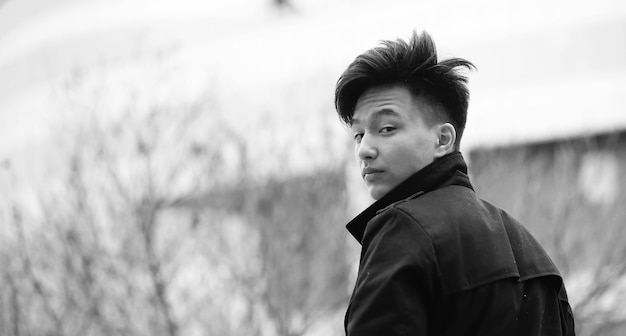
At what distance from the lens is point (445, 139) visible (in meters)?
2.70

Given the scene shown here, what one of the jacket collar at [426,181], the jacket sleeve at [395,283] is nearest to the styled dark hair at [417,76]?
the jacket collar at [426,181]

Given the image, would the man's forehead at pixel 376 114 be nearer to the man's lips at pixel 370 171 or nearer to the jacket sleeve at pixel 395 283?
the man's lips at pixel 370 171

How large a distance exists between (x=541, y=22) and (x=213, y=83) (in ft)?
16.4

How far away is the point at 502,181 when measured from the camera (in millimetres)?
10273

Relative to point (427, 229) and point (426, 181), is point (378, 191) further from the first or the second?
point (427, 229)

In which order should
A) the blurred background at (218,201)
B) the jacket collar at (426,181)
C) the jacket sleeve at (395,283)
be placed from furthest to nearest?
the blurred background at (218,201), the jacket collar at (426,181), the jacket sleeve at (395,283)

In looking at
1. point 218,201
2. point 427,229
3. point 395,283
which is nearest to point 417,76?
point 427,229

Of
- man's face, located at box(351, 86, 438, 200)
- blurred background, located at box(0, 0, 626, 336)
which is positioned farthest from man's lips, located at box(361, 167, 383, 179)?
blurred background, located at box(0, 0, 626, 336)

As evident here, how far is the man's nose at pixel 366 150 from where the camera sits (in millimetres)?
2635

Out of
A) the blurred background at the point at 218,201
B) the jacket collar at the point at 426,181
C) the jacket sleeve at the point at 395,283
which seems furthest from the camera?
the blurred background at the point at 218,201

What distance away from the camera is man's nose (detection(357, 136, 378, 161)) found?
2.63 metres

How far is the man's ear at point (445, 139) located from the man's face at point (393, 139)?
1cm

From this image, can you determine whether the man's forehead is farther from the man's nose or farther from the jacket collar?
the jacket collar

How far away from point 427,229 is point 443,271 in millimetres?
105
